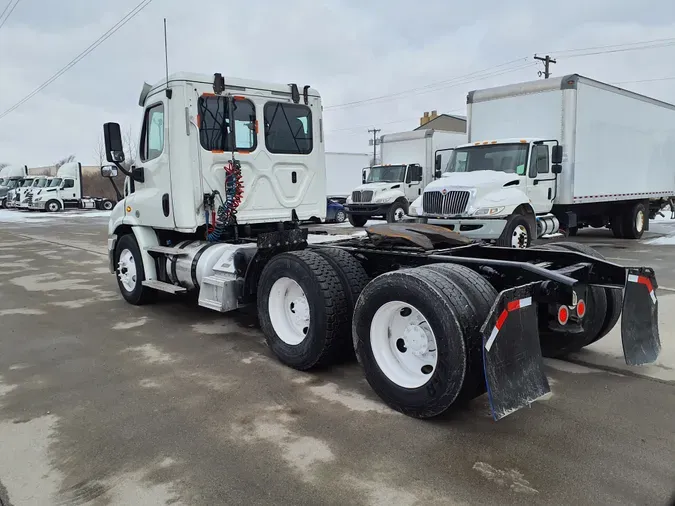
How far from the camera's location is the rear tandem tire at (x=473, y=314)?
3438mm

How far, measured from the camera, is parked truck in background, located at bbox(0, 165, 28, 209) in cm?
4240

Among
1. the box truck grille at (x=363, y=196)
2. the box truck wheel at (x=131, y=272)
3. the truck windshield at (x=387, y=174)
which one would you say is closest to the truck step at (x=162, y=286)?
the box truck wheel at (x=131, y=272)

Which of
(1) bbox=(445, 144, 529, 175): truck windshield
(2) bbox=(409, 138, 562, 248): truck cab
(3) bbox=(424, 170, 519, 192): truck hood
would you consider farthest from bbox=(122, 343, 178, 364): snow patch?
(1) bbox=(445, 144, 529, 175): truck windshield

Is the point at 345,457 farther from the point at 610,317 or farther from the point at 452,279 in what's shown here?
the point at 610,317

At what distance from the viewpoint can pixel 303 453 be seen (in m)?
3.38

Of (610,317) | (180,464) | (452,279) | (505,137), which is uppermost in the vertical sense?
(505,137)

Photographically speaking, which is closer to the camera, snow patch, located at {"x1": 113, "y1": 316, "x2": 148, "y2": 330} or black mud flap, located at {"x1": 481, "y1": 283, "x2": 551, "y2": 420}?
black mud flap, located at {"x1": 481, "y1": 283, "x2": 551, "y2": 420}

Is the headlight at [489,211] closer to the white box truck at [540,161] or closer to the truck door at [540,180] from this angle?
the white box truck at [540,161]

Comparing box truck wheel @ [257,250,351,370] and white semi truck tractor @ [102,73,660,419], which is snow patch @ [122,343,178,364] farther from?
box truck wheel @ [257,250,351,370]

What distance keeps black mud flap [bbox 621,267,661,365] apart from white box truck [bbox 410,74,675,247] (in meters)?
6.91

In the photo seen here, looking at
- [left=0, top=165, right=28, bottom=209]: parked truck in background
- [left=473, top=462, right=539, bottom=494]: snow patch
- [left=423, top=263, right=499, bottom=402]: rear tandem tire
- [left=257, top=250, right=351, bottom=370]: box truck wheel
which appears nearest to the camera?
[left=473, top=462, right=539, bottom=494]: snow patch

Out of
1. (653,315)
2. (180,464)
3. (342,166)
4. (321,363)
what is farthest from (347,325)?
(342,166)

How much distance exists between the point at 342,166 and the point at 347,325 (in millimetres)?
24288

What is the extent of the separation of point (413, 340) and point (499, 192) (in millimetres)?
7999
